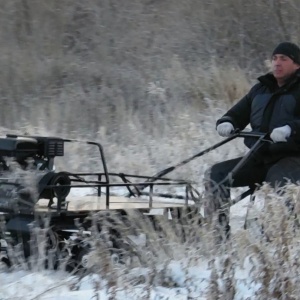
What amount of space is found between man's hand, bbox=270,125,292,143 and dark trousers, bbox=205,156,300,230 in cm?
22

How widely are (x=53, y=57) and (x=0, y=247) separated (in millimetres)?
9050

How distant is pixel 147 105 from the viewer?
12805mm

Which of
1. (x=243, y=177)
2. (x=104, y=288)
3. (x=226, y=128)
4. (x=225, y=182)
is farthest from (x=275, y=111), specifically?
(x=104, y=288)

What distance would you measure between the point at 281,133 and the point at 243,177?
554 millimetres

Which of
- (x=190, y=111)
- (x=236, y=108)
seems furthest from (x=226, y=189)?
(x=190, y=111)

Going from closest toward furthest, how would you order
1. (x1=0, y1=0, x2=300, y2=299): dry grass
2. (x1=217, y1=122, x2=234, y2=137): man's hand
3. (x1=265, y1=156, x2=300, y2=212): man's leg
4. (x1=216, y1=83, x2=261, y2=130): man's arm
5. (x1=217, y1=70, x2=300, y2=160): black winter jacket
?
(x1=265, y1=156, x2=300, y2=212): man's leg
(x1=217, y1=70, x2=300, y2=160): black winter jacket
(x1=217, y1=122, x2=234, y2=137): man's hand
(x1=216, y1=83, x2=261, y2=130): man's arm
(x1=0, y1=0, x2=300, y2=299): dry grass

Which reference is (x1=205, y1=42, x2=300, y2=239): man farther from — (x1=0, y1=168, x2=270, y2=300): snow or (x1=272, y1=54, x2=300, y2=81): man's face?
(x1=0, y1=168, x2=270, y2=300): snow

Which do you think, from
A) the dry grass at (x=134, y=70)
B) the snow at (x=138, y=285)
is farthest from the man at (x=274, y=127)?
the dry grass at (x=134, y=70)

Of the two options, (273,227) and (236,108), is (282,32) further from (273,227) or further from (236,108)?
(273,227)

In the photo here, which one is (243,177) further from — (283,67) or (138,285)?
(138,285)

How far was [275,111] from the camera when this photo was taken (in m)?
6.39

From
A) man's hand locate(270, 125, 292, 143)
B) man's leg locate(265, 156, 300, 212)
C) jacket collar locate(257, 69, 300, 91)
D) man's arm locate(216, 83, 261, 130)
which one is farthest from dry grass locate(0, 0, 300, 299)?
man's hand locate(270, 125, 292, 143)

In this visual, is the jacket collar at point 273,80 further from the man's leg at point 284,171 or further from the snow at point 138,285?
the snow at point 138,285

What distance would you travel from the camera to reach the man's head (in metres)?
6.45
